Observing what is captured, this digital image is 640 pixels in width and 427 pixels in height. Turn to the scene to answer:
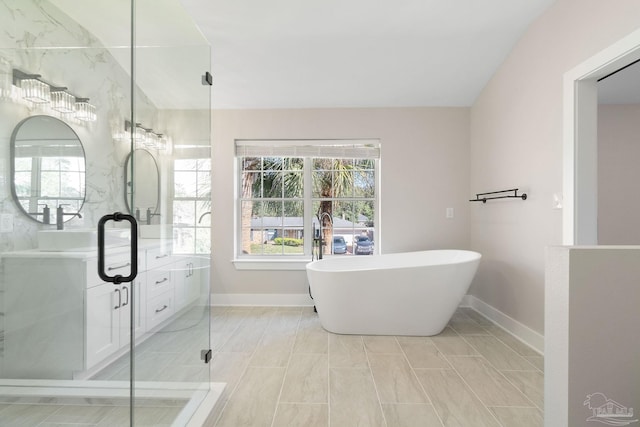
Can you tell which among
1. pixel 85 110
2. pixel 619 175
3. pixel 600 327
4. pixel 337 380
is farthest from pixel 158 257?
pixel 619 175

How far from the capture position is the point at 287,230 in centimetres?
399

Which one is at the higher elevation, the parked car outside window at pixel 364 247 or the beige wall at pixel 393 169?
the beige wall at pixel 393 169

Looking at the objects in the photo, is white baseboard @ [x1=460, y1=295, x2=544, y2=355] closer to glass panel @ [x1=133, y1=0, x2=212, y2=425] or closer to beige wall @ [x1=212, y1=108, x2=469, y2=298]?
beige wall @ [x1=212, y1=108, x2=469, y2=298]

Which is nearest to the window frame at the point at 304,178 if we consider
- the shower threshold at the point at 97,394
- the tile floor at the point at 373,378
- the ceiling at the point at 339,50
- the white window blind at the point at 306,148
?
the white window blind at the point at 306,148

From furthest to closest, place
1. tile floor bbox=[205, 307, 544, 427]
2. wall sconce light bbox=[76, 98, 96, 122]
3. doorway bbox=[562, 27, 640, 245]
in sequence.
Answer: doorway bbox=[562, 27, 640, 245]
tile floor bbox=[205, 307, 544, 427]
wall sconce light bbox=[76, 98, 96, 122]

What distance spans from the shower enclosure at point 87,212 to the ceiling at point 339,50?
23 cm

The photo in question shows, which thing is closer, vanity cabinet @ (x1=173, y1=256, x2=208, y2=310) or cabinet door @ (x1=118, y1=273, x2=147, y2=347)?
cabinet door @ (x1=118, y1=273, x2=147, y2=347)

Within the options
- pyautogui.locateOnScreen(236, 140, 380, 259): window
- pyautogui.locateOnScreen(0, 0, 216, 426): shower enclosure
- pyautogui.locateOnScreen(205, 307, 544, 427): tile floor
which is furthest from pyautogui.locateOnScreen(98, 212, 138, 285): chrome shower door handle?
pyautogui.locateOnScreen(236, 140, 380, 259): window

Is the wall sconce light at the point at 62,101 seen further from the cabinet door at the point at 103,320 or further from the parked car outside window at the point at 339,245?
the parked car outside window at the point at 339,245

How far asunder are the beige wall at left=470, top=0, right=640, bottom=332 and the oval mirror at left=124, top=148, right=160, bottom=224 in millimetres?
2572

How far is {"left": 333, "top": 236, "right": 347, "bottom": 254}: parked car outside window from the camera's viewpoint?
3.99m

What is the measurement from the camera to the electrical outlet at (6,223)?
100 centimetres

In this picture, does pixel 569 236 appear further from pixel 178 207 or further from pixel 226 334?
pixel 226 334

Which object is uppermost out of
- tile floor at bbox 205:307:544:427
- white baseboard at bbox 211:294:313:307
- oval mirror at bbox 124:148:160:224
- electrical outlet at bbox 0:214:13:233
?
oval mirror at bbox 124:148:160:224
